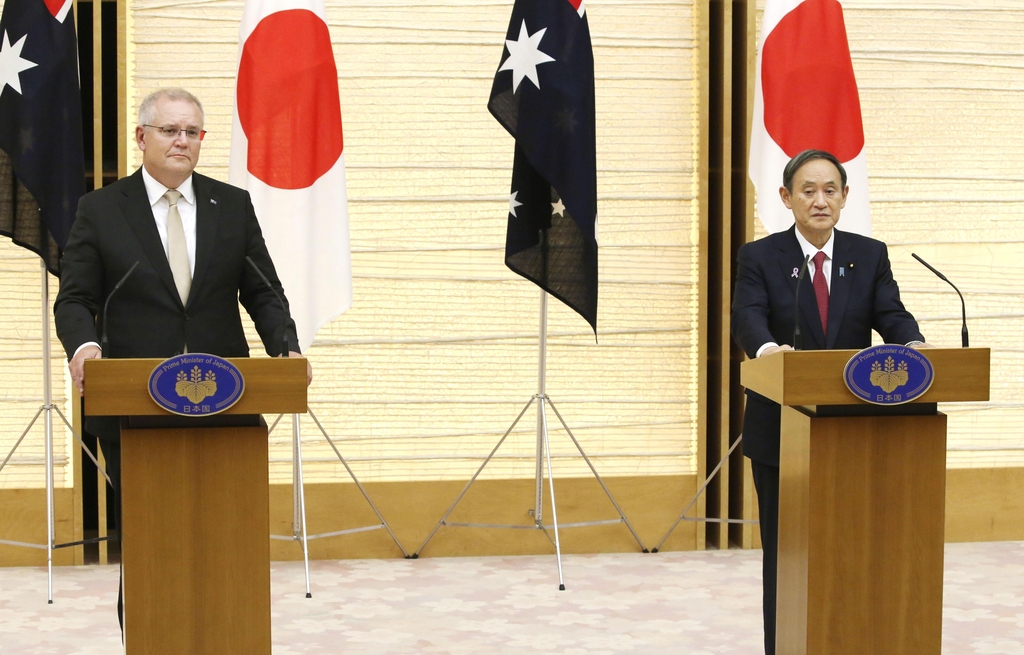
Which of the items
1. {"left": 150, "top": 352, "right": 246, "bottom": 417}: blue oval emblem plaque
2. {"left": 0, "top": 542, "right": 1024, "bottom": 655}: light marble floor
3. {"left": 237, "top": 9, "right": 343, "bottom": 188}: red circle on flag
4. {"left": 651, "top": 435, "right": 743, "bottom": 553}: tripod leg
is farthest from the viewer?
{"left": 651, "top": 435, "right": 743, "bottom": 553}: tripod leg

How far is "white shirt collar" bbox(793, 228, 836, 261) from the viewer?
115 inches

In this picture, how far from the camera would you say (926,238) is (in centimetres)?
495

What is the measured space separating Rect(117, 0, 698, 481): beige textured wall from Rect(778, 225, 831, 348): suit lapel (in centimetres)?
193

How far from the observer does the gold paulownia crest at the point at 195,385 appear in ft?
7.25

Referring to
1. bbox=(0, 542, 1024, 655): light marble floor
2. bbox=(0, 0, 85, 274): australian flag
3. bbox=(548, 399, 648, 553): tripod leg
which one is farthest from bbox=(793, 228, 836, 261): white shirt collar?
bbox=(0, 0, 85, 274): australian flag

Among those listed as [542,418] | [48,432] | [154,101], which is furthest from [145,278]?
[542,418]

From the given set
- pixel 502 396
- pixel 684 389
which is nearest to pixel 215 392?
pixel 502 396

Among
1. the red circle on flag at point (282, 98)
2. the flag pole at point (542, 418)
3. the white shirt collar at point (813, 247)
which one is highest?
the red circle on flag at point (282, 98)

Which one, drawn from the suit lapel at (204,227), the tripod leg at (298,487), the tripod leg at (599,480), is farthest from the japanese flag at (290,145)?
the suit lapel at (204,227)

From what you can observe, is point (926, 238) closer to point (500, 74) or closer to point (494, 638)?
point (500, 74)

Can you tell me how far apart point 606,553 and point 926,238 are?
1.92m

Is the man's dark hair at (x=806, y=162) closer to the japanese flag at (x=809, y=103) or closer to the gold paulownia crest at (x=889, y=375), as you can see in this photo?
the gold paulownia crest at (x=889, y=375)

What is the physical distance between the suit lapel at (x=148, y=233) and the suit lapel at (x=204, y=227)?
64mm

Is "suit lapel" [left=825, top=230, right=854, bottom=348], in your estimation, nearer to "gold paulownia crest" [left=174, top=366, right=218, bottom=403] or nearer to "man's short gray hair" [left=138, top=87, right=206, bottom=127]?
"gold paulownia crest" [left=174, top=366, right=218, bottom=403]
